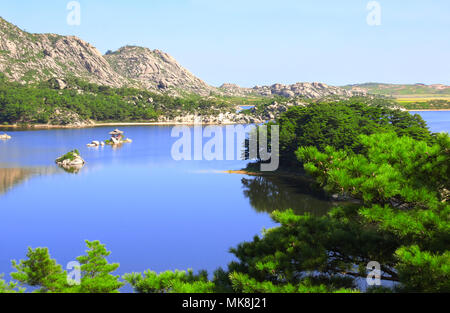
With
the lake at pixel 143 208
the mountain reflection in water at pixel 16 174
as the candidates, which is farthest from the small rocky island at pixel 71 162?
the mountain reflection in water at pixel 16 174

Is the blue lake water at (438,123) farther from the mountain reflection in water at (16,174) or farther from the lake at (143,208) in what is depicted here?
the mountain reflection in water at (16,174)

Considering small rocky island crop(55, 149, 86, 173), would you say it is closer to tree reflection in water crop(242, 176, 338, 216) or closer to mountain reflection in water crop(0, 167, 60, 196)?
mountain reflection in water crop(0, 167, 60, 196)

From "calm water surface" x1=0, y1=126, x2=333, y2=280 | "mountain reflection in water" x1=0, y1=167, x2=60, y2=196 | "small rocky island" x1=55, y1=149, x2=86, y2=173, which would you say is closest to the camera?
"calm water surface" x1=0, y1=126, x2=333, y2=280

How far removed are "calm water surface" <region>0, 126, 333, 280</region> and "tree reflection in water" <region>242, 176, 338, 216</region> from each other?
78 mm

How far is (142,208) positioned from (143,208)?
79mm

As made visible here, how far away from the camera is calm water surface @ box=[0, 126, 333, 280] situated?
2217 centimetres

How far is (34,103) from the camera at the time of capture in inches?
4569

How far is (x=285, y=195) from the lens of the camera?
34.3m

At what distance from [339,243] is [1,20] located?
199 meters

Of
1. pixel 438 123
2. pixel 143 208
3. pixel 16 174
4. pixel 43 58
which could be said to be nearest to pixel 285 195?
pixel 143 208

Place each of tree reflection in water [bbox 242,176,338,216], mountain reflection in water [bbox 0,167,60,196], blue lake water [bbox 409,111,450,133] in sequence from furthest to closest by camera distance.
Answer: blue lake water [bbox 409,111,450,133] < mountain reflection in water [bbox 0,167,60,196] < tree reflection in water [bbox 242,176,338,216]

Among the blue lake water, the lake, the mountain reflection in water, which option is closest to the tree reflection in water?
the lake
